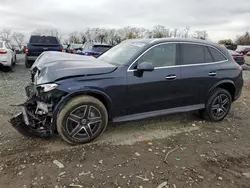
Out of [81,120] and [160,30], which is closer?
[81,120]

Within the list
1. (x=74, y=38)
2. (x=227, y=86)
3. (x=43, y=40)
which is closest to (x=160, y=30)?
(x=74, y=38)

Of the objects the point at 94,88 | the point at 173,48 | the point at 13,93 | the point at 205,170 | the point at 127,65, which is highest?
the point at 173,48

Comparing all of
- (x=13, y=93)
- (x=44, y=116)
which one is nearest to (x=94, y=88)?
(x=44, y=116)

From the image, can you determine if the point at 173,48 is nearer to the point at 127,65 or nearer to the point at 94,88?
the point at 127,65

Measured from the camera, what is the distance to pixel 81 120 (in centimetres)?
359

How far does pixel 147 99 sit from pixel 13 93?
170 inches

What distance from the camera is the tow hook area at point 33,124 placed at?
137 inches

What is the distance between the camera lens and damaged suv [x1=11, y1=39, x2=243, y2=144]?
11.3ft

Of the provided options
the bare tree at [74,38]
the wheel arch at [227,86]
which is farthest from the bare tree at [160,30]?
the wheel arch at [227,86]

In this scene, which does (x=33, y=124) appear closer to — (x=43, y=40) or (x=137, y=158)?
(x=137, y=158)

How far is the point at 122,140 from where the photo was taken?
3.93m

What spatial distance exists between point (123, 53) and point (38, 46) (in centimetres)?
912

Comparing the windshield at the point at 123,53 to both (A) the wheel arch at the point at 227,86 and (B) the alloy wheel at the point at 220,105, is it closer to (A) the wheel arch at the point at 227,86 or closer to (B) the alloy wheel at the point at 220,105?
(A) the wheel arch at the point at 227,86

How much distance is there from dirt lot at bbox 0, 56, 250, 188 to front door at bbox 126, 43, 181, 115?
1.85 ft
